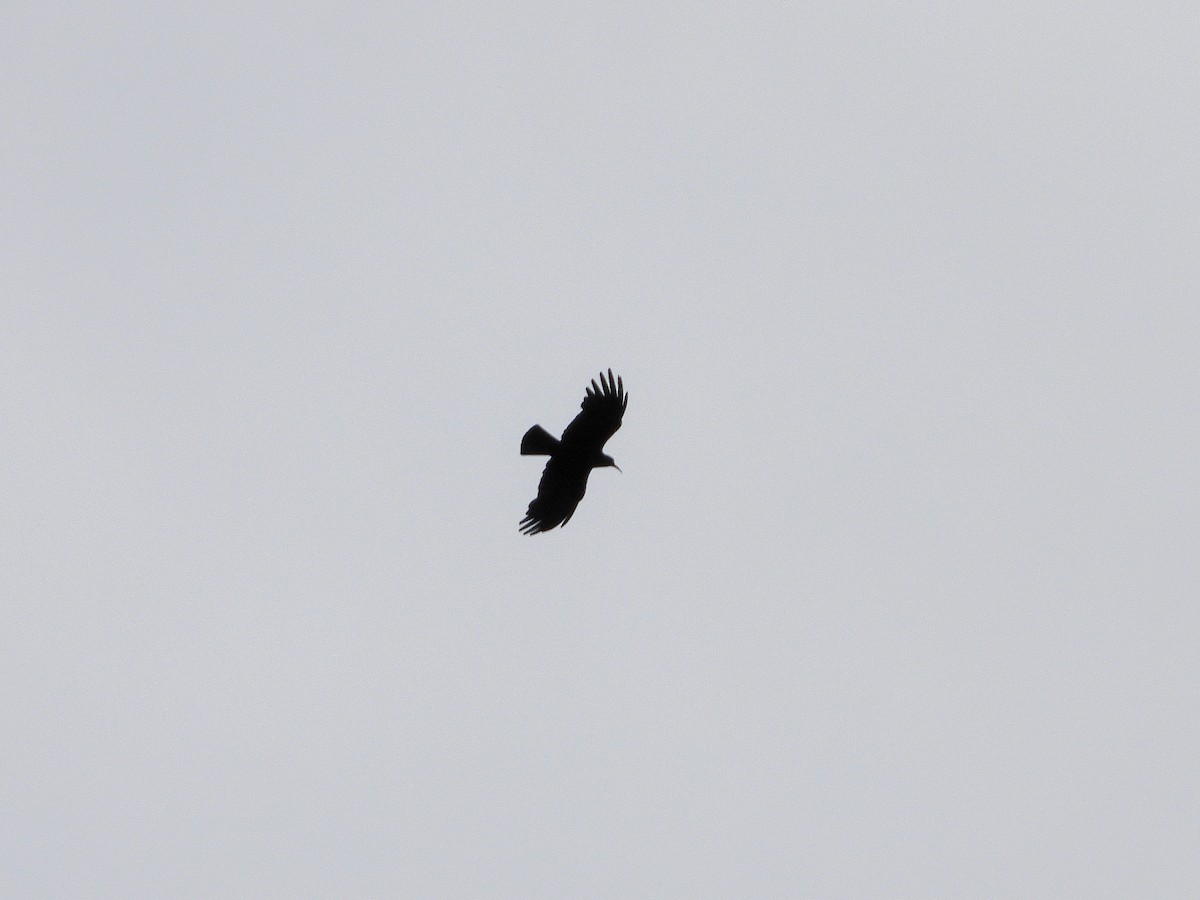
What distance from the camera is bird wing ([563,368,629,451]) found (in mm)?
23688

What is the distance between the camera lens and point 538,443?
23906 millimetres

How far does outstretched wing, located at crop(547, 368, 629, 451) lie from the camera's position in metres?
23.7

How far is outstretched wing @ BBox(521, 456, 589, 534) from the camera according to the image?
24312mm

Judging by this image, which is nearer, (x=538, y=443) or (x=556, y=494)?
(x=538, y=443)

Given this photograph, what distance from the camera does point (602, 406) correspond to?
934 inches

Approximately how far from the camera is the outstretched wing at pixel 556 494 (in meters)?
24.3

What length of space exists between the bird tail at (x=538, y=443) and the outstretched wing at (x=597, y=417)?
0.76 ft

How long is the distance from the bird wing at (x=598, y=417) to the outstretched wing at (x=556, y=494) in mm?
451

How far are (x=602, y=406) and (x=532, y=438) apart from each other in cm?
125

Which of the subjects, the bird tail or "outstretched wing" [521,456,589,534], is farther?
"outstretched wing" [521,456,589,534]

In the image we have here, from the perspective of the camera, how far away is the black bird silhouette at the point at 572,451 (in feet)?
77.9

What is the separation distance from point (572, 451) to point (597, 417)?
754 mm

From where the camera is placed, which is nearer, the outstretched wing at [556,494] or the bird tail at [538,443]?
the bird tail at [538,443]

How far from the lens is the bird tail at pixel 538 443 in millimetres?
23828
